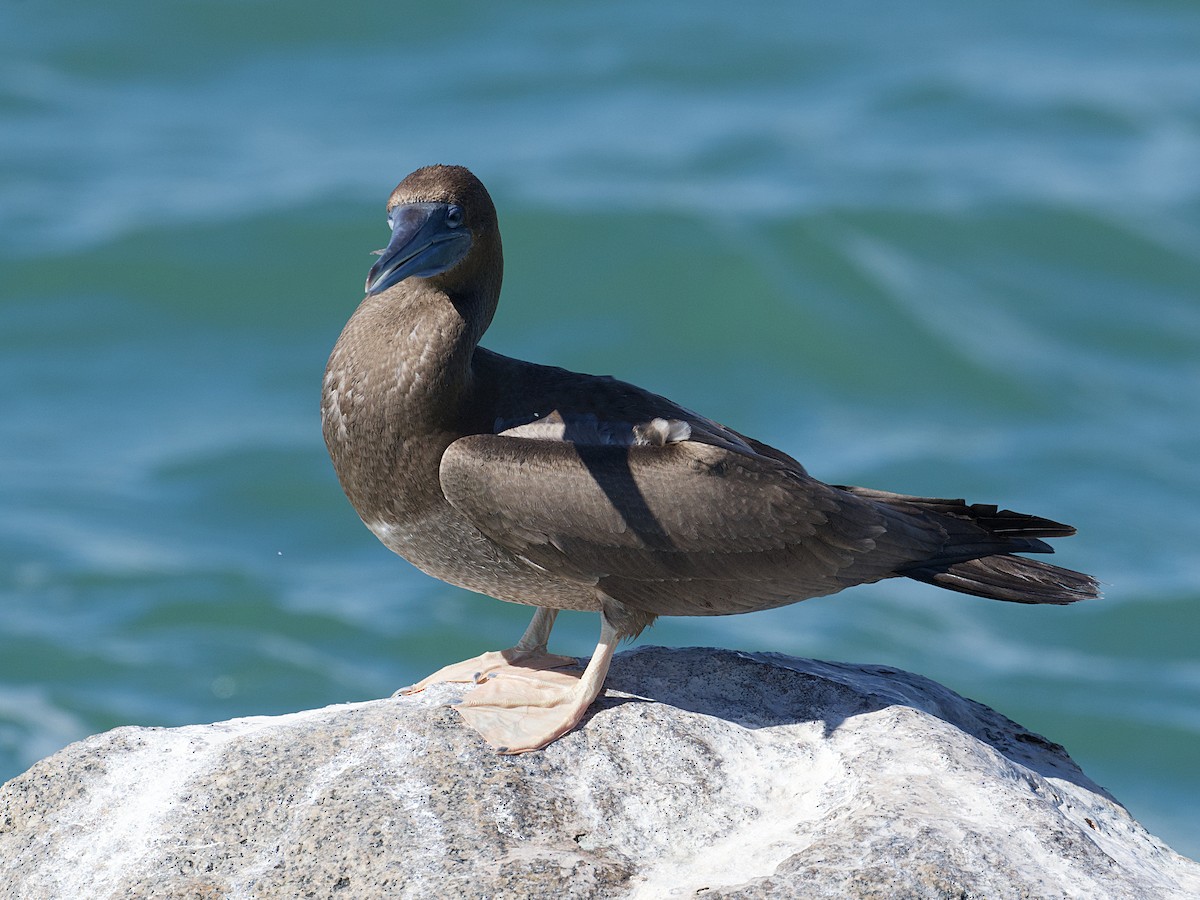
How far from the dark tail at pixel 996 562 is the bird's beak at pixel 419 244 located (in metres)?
2.08

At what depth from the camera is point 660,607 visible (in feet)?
23.3

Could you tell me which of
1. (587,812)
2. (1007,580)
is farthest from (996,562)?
(587,812)

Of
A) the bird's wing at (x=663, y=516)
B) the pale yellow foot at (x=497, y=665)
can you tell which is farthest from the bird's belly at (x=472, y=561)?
the pale yellow foot at (x=497, y=665)

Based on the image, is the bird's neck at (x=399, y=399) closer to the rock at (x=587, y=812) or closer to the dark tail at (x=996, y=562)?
the rock at (x=587, y=812)

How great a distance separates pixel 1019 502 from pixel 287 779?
1156 cm

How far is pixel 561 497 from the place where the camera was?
689cm

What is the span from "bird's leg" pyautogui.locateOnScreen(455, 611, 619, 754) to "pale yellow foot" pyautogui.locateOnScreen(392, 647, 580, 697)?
29 centimetres

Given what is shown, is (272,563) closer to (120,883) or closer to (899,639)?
(899,639)

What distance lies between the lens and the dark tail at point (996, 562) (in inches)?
287

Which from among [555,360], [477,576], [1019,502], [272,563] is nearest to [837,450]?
[1019,502]

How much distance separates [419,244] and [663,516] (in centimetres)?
146

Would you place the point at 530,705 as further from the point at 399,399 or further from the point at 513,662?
the point at 399,399

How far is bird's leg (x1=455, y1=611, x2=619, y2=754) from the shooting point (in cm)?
640

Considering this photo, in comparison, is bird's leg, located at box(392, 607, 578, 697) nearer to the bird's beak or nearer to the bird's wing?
the bird's wing
